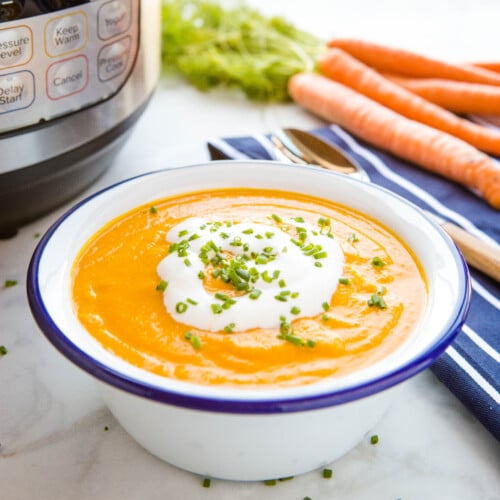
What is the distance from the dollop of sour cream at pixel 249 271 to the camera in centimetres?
95

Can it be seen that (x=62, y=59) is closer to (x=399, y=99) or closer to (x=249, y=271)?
(x=249, y=271)

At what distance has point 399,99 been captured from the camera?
194 cm

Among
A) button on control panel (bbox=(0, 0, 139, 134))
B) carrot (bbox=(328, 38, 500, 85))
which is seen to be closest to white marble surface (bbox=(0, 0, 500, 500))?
button on control panel (bbox=(0, 0, 139, 134))

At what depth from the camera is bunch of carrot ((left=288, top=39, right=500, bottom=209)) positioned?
65.6 inches

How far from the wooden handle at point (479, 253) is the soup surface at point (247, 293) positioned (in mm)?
220

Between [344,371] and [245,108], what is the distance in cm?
132

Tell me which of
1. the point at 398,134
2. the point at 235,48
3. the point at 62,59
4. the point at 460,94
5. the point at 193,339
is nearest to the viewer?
the point at 193,339

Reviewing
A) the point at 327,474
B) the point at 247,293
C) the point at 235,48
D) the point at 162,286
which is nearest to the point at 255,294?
the point at 247,293

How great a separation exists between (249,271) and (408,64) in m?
1.25

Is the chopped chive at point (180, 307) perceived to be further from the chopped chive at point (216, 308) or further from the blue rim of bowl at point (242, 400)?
the blue rim of bowl at point (242, 400)

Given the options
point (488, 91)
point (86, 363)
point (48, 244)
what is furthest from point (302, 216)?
point (488, 91)

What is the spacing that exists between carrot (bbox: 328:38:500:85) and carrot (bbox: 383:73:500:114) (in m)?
0.02

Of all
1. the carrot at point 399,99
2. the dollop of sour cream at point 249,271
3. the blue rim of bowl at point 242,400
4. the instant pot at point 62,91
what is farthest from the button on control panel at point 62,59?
the carrot at point 399,99

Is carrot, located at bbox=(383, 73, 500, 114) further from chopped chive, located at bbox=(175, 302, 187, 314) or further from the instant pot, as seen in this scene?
chopped chive, located at bbox=(175, 302, 187, 314)
